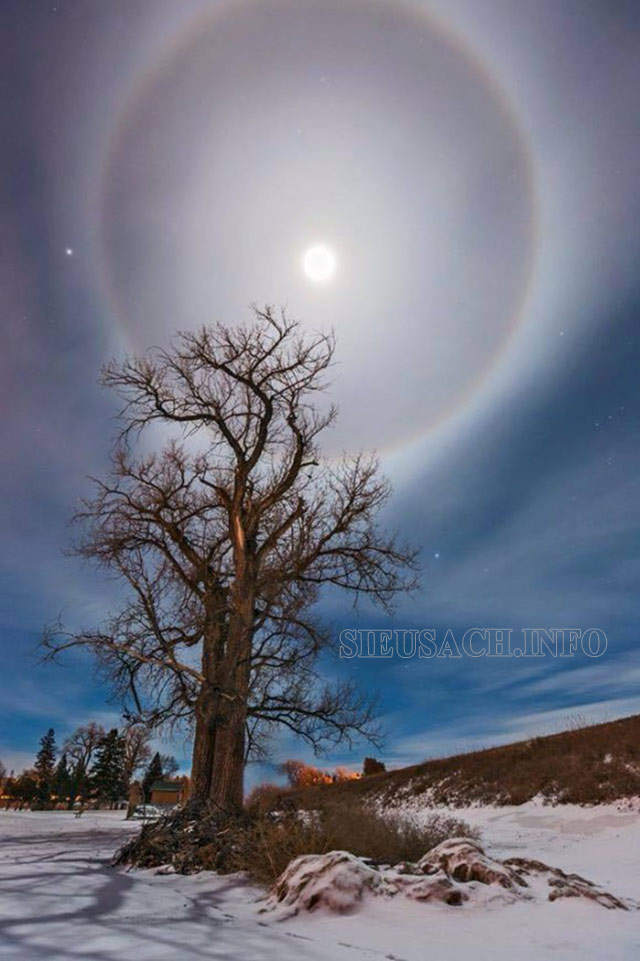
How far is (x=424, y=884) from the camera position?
457cm

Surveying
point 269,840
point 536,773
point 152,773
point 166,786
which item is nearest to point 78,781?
point 166,786

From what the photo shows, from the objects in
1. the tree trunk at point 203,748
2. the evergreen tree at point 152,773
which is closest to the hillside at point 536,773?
the tree trunk at point 203,748

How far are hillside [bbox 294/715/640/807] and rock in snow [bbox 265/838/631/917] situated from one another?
29.2ft

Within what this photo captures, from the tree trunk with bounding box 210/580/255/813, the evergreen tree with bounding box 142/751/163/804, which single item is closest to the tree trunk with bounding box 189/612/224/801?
the tree trunk with bounding box 210/580/255/813

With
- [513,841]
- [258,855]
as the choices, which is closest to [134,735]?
[258,855]

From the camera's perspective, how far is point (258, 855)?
619cm

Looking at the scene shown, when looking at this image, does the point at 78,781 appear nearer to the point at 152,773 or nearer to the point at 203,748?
the point at 152,773

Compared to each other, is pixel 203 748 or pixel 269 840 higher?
pixel 203 748

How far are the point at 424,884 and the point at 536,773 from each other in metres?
16.3

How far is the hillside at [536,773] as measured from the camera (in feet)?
50.1

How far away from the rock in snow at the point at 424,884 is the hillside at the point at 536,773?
8.90 meters

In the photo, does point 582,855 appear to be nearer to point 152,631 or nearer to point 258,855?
point 258,855

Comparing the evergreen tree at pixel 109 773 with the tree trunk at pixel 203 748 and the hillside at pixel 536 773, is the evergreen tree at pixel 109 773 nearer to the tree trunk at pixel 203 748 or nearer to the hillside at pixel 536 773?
the hillside at pixel 536 773

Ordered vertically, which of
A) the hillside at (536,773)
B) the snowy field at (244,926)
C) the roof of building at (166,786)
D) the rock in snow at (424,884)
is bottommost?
the roof of building at (166,786)
